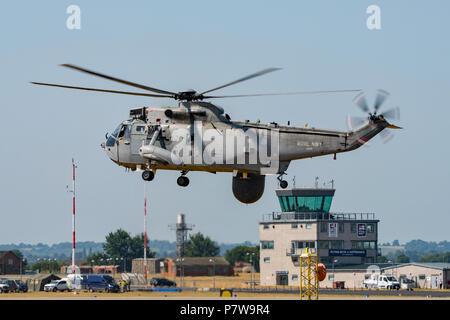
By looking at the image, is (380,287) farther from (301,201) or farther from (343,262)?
(301,201)

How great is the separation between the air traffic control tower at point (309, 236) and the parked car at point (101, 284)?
47.4m

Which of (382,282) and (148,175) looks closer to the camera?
(148,175)

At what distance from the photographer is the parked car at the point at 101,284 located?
12144cm

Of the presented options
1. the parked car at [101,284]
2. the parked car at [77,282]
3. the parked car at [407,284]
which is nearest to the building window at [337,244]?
the parked car at [407,284]

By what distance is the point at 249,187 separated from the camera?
61.4m

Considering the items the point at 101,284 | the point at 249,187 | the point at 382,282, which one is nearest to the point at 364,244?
the point at 382,282

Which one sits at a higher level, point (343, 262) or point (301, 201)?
point (301, 201)

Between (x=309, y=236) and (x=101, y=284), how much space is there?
170ft

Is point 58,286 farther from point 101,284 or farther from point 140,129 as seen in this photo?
point 140,129

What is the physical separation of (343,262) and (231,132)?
349 ft
